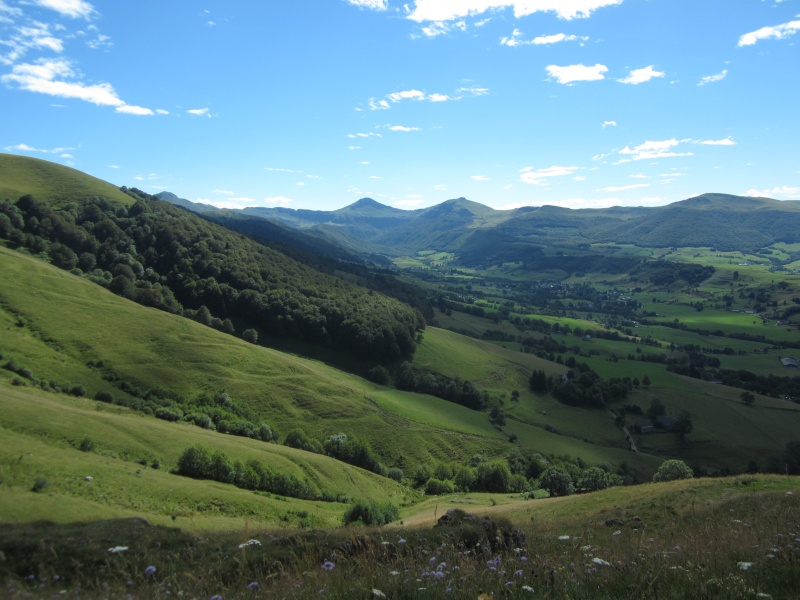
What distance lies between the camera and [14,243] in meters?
115

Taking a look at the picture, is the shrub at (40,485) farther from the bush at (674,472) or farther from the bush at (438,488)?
the bush at (674,472)

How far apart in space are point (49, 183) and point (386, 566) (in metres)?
203

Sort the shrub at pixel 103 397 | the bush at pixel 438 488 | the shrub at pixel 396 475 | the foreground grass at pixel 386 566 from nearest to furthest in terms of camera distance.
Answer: the foreground grass at pixel 386 566 < the shrub at pixel 103 397 < the bush at pixel 438 488 < the shrub at pixel 396 475

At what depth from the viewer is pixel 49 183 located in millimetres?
163625

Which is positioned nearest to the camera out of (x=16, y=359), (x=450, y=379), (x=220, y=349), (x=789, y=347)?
(x=16, y=359)

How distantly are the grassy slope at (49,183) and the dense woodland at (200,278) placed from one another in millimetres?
9334

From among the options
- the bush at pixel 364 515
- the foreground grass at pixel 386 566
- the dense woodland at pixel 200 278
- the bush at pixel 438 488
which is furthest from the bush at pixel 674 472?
the dense woodland at pixel 200 278

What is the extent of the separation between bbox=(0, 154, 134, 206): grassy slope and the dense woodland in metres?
9.33

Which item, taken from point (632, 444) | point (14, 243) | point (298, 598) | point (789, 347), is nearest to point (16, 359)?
point (14, 243)

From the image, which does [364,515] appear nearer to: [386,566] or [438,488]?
[438,488]

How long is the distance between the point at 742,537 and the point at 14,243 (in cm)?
14793

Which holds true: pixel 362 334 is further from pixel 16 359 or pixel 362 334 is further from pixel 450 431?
pixel 16 359

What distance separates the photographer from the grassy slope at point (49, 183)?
150500mm

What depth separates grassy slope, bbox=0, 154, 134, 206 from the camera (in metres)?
150
